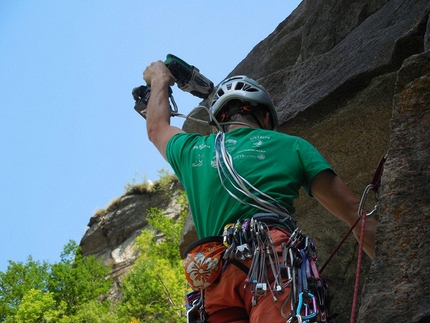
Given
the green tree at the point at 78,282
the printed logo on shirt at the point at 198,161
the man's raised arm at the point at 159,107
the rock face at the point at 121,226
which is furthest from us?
the rock face at the point at 121,226

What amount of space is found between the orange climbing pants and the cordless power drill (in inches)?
77.0

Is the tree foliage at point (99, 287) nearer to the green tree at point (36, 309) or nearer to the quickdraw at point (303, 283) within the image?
the green tree at point (36, 309)

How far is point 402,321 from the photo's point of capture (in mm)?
2426

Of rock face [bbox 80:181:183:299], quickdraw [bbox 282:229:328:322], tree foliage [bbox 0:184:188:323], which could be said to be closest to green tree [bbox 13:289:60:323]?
tree foliage [bbox 0:184:188:323]

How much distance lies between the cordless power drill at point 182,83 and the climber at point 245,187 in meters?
0.65

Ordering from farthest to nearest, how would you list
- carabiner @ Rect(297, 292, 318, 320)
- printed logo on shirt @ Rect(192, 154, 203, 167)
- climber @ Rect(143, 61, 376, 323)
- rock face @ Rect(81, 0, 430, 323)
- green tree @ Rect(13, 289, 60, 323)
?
1. green tree @ Rect(13, 289, 60, 323)
2. printed logo on shirt @ Rect(192, 154, 203, 167)
3. climber @ Rect(143, 61, 376, 323)
4. carabiner @ Rect(297, 292, 318, 320)
5. rock face @ Rect(81, 0, 430, 323)

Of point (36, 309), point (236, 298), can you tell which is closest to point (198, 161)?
point (236, 298)

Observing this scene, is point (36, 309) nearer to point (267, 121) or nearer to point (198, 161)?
point (267, 121)

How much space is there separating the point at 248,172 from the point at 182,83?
5.43 feet

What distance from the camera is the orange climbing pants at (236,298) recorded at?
9.71 ft

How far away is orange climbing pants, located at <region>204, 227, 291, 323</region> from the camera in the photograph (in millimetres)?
2958

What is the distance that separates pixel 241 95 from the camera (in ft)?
13.5

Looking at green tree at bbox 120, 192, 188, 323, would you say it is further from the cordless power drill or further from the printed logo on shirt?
the printed logo on shirt

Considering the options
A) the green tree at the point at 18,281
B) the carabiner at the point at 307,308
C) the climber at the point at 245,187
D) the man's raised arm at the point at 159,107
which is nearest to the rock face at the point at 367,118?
the carabiner at the point at 307,308
